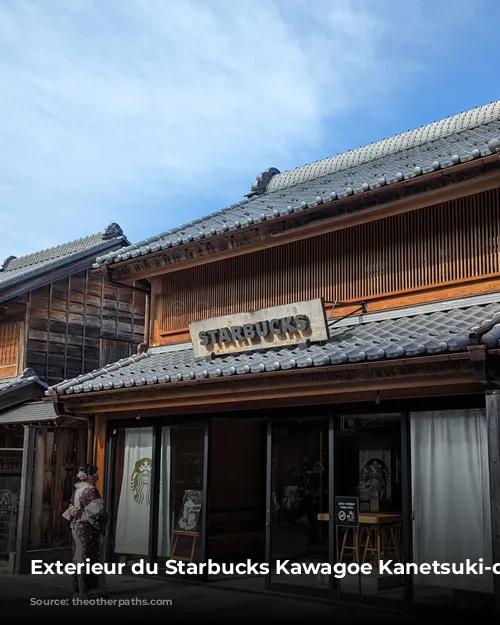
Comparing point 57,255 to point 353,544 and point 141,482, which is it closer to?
point 141,482

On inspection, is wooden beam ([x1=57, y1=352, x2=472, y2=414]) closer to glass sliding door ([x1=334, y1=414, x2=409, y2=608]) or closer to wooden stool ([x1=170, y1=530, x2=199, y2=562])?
glass sliding door ([x1=334, y1=414, x2=409, y2=608])

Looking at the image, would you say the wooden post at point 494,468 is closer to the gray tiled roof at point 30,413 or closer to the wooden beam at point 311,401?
the wooden beam at point 311,401

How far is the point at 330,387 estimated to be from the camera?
9.47 m

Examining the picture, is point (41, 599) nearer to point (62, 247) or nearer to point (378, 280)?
point (378, 280)

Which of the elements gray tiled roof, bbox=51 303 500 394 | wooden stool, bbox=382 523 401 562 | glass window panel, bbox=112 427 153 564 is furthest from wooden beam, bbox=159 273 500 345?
glass window panel, bbox=112 427 153 564

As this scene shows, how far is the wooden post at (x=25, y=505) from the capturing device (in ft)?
41.5

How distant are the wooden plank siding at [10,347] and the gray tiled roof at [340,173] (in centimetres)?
514

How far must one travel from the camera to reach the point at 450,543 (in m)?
8.73

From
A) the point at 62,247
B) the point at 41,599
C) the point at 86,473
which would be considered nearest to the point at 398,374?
the point at 86,473

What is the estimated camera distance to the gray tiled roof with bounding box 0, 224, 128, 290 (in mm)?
18531

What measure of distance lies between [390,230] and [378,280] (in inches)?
29.9

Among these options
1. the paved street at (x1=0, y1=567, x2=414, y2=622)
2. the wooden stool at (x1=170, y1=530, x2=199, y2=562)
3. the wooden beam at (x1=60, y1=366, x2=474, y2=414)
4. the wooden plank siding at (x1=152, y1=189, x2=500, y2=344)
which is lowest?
the paved street at (x1=0, y1=567, x2=414, y2=622)

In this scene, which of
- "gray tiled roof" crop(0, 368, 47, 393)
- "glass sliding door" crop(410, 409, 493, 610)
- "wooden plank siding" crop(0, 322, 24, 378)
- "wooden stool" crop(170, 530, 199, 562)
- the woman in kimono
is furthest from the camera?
"wooden plank siding" crop(0, 322, 24, 378)

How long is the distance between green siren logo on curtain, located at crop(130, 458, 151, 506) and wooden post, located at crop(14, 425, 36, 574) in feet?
6.63
